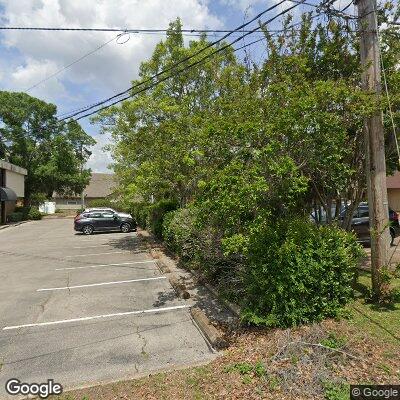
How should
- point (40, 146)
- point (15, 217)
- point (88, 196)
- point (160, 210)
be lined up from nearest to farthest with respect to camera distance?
point (160, 210), point (15, 217), point (40, 146), point (88, 196)

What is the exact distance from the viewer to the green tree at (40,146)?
1623 inches

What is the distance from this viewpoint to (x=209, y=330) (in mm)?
5984

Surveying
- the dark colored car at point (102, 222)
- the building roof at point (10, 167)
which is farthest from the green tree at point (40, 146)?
the dark colored car at point (102, 222)

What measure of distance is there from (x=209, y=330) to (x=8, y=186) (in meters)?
33.9

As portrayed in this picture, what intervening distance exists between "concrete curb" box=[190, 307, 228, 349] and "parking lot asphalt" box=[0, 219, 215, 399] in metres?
0.13

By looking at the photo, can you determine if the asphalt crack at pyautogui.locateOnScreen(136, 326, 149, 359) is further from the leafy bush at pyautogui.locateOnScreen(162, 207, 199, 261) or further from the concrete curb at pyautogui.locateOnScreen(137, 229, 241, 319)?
the leafy bush at pyautogui.locateOnScreen(162, 207, 199, 261)

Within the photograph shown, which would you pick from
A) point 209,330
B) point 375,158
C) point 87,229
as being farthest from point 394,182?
point 209,330

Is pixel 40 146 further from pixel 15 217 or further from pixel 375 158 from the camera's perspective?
pixel 375 158

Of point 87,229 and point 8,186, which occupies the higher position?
point 8,186

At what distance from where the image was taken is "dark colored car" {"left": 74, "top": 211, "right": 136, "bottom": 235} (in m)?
23.6

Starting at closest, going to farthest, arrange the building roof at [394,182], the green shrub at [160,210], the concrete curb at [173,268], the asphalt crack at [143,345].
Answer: the asphalt crack at [143,345] < the concrete curb at [173,268] < the green shrub at [160,210] < the building roof at [394,182]

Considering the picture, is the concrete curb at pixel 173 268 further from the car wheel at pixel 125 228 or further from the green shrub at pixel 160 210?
the car wheel at pixel 125 228

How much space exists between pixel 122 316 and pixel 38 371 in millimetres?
2246

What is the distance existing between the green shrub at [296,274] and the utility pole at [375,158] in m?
0.76
